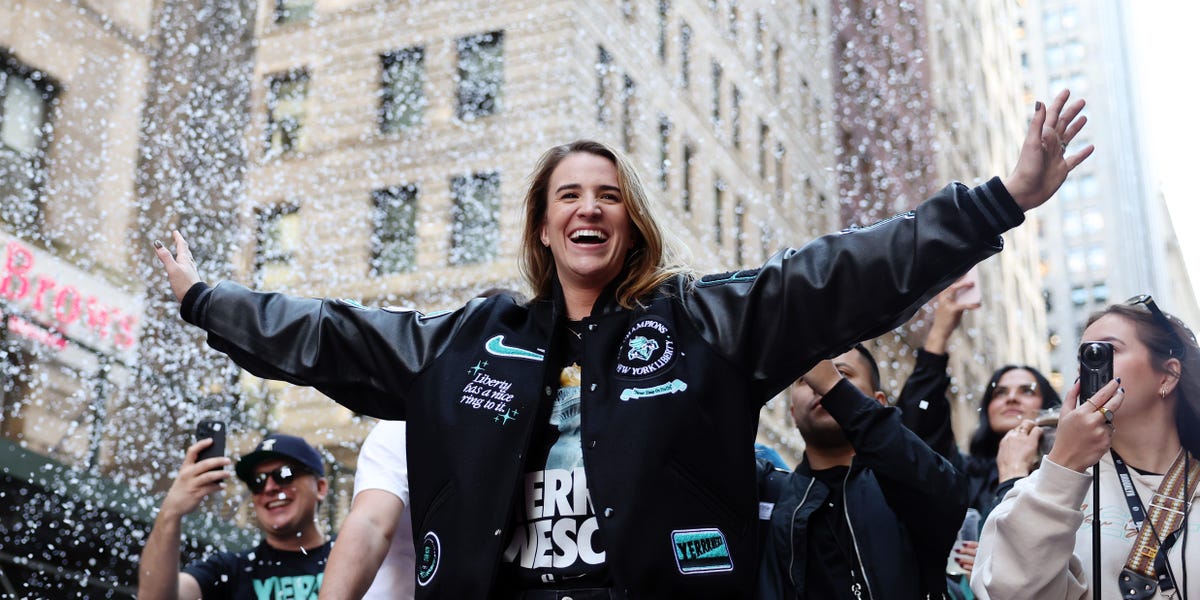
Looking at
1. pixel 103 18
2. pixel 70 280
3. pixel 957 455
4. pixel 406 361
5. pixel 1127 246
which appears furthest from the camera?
pixel 1127 246

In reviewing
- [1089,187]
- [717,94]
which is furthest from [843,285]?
[1089,187]

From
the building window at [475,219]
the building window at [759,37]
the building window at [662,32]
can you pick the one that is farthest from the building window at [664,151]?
the building window at [759,37]

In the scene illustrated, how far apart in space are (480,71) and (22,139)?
9.00m

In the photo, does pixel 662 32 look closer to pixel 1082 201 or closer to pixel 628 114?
pixel 628 114

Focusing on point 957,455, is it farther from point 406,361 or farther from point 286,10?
point 286,10

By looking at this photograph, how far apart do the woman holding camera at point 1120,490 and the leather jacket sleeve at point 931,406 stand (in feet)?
3.92

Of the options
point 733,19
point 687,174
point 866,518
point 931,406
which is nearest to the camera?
point 866,518

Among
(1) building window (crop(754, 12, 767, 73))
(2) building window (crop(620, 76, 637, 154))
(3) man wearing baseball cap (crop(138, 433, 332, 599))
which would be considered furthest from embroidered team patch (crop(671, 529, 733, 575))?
(1) building window (crop(754, 12, 767, 73))

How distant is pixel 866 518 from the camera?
3.94 m

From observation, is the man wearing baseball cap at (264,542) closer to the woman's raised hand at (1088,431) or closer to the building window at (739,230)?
the woman's raised hand at (1088,431)

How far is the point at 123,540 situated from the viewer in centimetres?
1084

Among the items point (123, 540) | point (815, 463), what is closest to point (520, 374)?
point (815, 463)

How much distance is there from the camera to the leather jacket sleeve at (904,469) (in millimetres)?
3781

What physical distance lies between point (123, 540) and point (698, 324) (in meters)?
9.09
